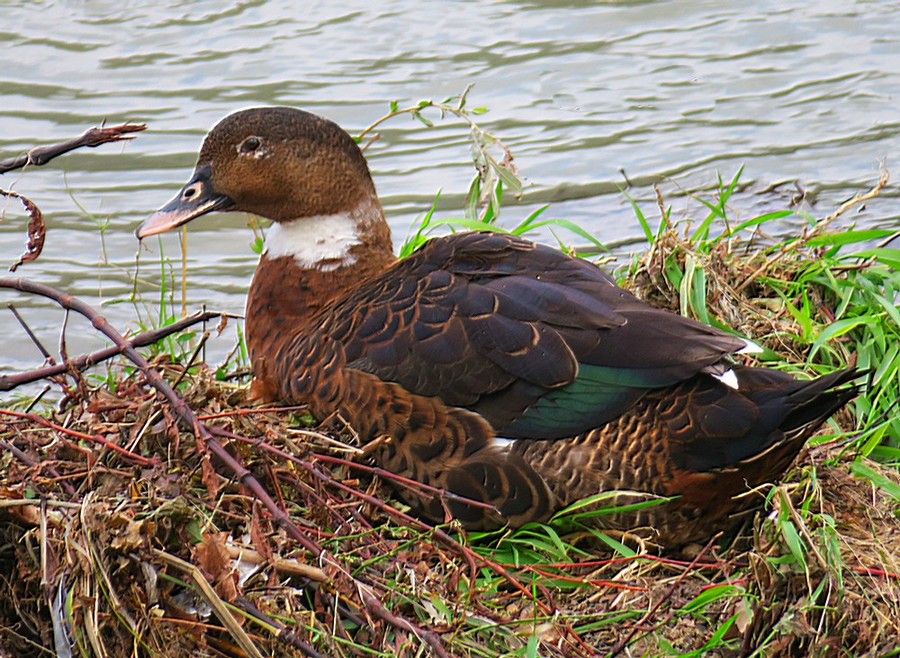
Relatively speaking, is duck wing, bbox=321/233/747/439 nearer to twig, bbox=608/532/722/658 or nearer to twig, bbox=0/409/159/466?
twig, bbox=608/532/722/658

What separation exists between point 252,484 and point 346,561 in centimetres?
36

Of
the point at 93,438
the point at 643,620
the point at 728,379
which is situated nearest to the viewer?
the point at 643,620

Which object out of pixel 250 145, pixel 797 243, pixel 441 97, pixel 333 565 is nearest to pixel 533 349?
pixel 333 565

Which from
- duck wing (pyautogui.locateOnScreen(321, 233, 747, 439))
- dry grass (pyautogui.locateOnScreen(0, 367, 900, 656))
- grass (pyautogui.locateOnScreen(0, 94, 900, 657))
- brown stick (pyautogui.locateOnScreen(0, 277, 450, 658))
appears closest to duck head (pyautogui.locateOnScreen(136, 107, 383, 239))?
grass (pyautogui.locateOnScreen(0, 94, 900, 657))

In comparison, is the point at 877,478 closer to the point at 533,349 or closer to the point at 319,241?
the point at 533,349

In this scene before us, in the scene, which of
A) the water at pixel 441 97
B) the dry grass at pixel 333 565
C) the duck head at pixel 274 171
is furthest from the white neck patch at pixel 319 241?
the water at pixel 441 97

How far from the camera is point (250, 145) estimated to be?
4.30 metres

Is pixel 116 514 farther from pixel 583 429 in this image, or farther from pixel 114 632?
pixel 583 429

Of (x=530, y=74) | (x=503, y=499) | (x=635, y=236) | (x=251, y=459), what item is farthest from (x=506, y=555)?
(x=530, y=74)

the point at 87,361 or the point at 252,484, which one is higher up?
the point at 87,361

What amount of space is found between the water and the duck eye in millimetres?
1718

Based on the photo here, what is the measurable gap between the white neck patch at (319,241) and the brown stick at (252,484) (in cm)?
125

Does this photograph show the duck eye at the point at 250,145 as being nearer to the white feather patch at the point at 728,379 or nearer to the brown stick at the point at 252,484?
the brown stick at the point at 252,484

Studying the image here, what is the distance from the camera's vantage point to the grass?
2826 millimetres
